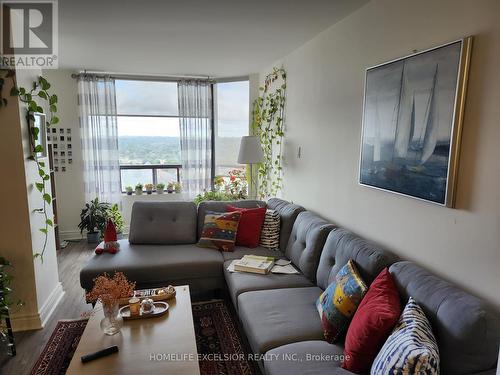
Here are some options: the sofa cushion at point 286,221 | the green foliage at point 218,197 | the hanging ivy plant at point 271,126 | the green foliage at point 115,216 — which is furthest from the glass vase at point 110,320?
the green foliage at point 115,216

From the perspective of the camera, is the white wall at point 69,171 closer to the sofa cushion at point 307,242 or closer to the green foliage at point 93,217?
the green foliage at point 93,217

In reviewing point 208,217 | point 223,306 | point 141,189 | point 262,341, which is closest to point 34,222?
point 208,217

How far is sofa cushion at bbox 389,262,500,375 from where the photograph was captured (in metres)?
1.23

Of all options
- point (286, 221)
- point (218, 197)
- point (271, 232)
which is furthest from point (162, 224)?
point (218, 197)

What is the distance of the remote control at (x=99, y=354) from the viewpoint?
1.54 meters

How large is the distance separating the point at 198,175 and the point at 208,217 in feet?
6.86

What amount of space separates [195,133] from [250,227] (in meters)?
2.44

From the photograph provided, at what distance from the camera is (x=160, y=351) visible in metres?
1.61

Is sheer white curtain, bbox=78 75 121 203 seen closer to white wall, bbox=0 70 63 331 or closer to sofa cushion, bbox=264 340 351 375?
white wall, bbox=0 70 63 331

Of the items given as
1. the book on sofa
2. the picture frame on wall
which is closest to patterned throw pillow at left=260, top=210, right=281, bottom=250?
the book on sofa

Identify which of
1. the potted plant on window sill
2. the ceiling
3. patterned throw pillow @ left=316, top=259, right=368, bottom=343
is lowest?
patterned throw pillow @ left=316, top=259, right=368, bottom=343

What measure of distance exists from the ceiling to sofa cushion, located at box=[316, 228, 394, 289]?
5.29 ft

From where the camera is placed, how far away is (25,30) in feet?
8.13

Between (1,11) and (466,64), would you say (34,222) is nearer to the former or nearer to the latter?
(1,11)
